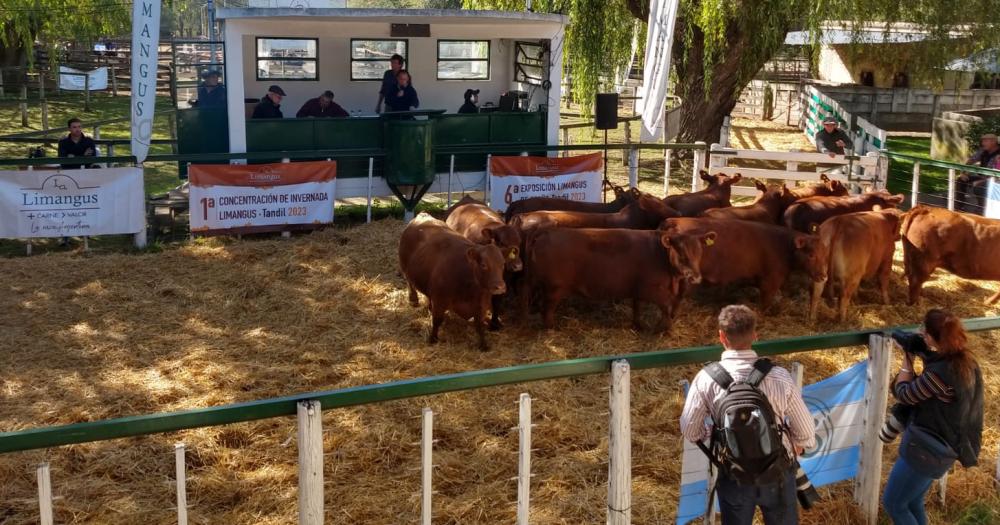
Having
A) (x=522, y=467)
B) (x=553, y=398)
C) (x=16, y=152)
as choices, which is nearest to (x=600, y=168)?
(x=553, y=398)

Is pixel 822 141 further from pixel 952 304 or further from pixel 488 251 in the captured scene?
pixel 488 251

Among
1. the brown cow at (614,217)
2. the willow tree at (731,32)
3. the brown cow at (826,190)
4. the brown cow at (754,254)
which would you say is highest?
the willow tree at (731,32)

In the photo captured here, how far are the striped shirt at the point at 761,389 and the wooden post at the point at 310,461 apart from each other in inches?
61.0

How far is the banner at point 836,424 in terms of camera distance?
16.2 ft

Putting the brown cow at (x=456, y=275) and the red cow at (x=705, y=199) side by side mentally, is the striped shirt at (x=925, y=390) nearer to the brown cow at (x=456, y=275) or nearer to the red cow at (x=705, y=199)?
the brown cow at (x=456, y=275)

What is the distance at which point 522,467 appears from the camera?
4164 mm

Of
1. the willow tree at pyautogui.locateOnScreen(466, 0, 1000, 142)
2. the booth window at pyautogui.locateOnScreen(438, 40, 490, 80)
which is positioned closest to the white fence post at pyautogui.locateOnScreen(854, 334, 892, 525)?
the willow tree at pyautogui.locateOnScreen(466, 0, 1000, 142)

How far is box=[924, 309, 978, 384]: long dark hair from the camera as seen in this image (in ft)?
14.9

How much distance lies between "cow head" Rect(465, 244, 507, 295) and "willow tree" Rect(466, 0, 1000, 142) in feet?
31.6

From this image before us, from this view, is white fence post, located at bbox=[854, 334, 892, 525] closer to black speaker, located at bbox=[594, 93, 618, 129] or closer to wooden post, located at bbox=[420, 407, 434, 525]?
wooden post, located at bbox=[420, 407, 434, 525]

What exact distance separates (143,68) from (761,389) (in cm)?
1015

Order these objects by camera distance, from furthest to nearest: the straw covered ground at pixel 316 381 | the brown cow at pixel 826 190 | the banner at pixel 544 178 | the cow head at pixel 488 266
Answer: the banner at pixel 544 178
the brown cow at pixel 826 190
the cow head at pixel 488 266
the straw covered ground at pixel 316 381

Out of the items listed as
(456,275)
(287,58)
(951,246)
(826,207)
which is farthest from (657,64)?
(456,275)

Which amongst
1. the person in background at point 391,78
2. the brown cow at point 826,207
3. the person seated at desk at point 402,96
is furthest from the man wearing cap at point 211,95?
the brown cow at point 826,207
